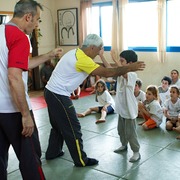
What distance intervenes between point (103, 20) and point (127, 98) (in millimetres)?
5392

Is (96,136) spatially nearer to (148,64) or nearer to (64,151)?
(64,151)

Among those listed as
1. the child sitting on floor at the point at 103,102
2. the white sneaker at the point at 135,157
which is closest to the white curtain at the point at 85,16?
the child sitting on floor at the point at 103,102

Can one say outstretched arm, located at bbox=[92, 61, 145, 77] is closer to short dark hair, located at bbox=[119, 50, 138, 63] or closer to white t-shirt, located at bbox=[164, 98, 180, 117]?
short dark hair, located at bbox=[119, 50, 138, 63]

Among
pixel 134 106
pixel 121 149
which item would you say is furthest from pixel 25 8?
pixel 121 149

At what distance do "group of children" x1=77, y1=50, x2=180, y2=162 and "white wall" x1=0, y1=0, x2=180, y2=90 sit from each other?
140 centimetres

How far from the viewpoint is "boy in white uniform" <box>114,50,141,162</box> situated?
2.89m

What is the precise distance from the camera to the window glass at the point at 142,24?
691 cm

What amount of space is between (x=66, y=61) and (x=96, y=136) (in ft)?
5.39

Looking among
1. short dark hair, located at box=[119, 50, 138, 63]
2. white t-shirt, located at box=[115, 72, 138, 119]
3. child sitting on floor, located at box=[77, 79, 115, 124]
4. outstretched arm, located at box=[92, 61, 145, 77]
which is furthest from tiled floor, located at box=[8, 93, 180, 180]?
short dark hair, located at box=[119, 50, 138, 63]

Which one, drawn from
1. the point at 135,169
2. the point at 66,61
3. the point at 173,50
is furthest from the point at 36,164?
the point at 173,50

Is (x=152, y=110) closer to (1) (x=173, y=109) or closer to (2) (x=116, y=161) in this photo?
(1) (x=173, y=109)

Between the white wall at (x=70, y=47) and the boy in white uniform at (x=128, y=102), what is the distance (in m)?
4.04

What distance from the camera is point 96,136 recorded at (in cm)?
400

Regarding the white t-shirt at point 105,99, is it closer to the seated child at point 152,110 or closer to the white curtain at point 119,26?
the seated child at point 152,110
